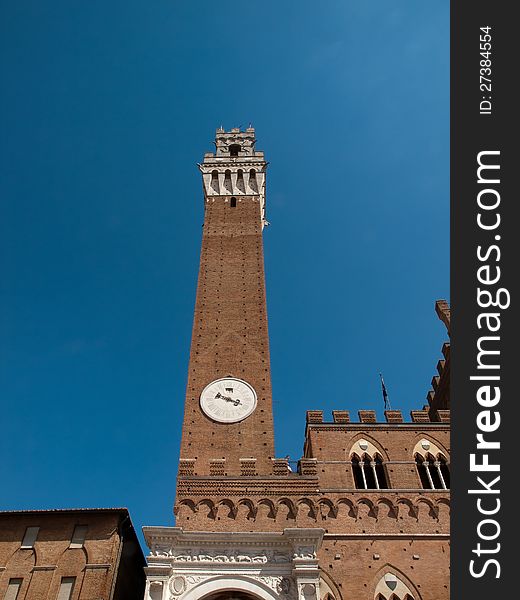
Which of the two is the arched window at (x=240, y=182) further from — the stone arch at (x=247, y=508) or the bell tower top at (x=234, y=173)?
the stone arch at (x=247, y=508)

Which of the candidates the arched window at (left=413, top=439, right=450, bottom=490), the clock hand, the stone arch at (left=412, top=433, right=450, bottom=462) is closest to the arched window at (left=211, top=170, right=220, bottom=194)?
the clock hand

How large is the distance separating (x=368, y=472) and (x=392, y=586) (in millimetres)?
3778

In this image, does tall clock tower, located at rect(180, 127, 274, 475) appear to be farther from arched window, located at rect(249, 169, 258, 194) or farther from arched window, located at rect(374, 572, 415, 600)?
arched window, located at rect(374, 572, 415, 600)

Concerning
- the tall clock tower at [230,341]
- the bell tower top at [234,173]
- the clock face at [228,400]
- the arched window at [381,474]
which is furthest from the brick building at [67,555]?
the bell tower top at [234,173]

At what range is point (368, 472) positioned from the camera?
745 inches

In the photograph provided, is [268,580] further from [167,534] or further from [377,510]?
[377,510]

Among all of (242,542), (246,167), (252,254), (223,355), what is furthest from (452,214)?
(246,167)

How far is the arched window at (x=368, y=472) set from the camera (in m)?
18.6

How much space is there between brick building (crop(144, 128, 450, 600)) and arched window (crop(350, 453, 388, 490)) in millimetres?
38

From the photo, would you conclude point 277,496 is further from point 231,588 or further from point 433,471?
point 433,471

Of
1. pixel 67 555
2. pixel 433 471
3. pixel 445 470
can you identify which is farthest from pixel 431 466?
pixel 67 555

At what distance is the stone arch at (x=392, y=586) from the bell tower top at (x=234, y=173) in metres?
17.3

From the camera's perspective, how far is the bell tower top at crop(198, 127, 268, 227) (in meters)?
29.2

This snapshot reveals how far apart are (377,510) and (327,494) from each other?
1.53 meters
